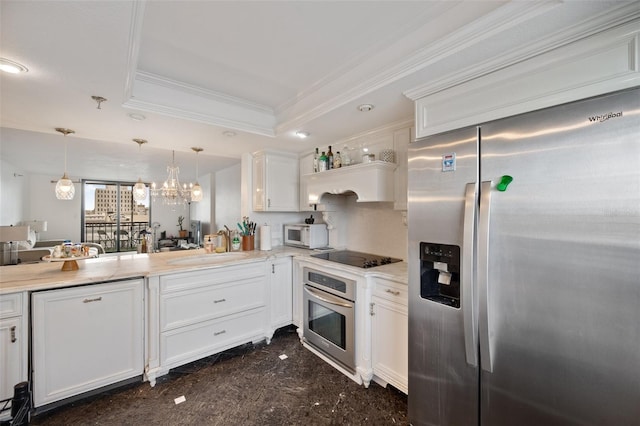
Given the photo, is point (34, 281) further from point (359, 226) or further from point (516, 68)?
point (516, 68)

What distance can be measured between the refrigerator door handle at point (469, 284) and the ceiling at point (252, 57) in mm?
716

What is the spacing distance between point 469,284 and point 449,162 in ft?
2.12

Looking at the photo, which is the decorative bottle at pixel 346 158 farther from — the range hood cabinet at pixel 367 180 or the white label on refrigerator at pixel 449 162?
the white label on refrigerator at pixel 449 162

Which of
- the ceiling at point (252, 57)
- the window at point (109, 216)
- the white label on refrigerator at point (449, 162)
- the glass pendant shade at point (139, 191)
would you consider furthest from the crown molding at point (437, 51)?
the window at point (109, 216)

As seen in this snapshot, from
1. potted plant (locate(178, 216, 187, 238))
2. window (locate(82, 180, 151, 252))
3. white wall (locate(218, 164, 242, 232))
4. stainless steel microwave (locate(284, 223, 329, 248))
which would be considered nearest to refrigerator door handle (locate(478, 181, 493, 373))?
stainless steel microwave (locate(284, 223, 329, 248))

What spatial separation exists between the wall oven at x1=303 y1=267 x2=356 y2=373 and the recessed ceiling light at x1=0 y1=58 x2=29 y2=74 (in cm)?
241

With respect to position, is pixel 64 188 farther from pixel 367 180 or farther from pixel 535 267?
pixel 535 267

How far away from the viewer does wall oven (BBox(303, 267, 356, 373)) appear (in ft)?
7.02

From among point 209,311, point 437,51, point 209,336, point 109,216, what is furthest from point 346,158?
point 109,216

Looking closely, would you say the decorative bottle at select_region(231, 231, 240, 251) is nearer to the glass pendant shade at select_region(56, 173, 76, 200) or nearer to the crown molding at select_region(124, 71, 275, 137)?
the crown molding at select_region(124, 71, 275, 137)

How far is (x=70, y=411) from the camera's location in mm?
1796

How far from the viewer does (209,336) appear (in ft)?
7.79

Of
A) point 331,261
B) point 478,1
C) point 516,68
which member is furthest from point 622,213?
point 331,261

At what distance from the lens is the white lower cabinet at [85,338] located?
1728 millimetres
